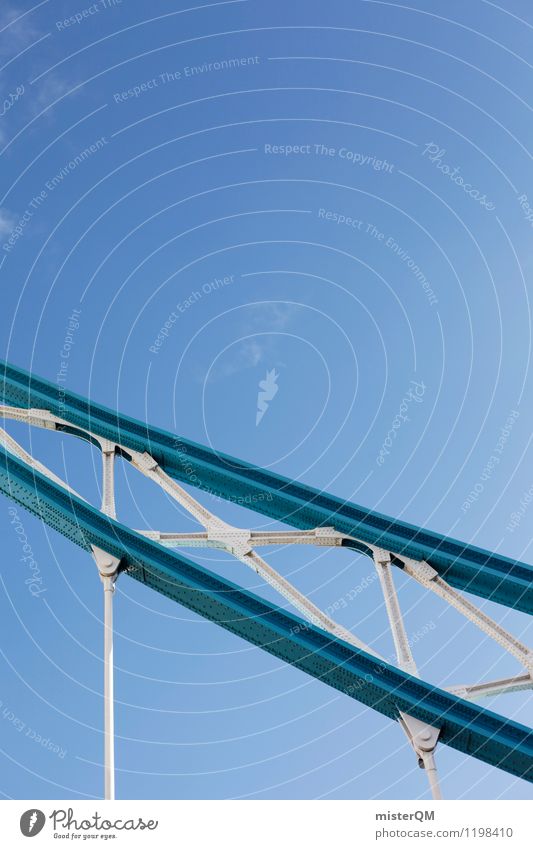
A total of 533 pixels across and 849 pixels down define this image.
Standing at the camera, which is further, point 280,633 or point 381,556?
point 381,556

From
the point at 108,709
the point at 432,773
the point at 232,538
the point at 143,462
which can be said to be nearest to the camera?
the point at 108,709

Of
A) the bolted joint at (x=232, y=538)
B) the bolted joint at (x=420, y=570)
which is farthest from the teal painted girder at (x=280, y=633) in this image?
the bolted joint at (x=420, y=570)

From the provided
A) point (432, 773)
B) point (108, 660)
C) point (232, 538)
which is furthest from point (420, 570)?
point (108, 660)

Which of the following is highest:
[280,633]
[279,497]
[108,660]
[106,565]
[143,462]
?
[143,462]

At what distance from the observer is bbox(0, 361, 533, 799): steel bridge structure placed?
959cm

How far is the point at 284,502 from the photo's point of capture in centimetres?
1373

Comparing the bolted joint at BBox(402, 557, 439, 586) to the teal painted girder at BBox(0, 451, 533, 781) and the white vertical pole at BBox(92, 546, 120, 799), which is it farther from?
the white vertical pole at BBox(92, 546, 120, 799)

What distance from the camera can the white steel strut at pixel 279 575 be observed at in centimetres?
950

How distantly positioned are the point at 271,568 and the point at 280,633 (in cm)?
155

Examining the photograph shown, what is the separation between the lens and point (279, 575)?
11555 mm

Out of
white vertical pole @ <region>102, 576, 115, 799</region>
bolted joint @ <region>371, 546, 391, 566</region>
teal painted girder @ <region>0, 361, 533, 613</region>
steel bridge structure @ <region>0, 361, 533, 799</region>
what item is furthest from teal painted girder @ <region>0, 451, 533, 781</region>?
bolted joint @ <region>371, 546, 391, 566</region>

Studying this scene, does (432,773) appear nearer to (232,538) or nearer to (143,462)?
(232,538)

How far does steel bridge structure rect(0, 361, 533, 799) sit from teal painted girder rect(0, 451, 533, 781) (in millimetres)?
16

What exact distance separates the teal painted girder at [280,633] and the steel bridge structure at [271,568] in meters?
0.02
